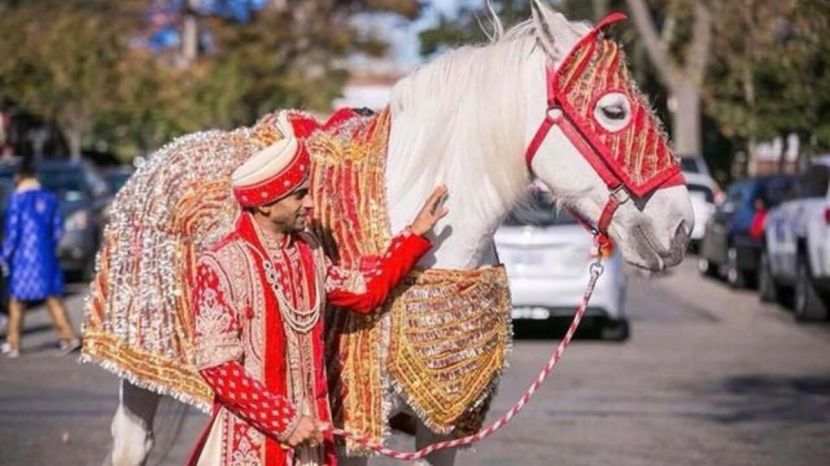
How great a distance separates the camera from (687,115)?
4566 centimetres

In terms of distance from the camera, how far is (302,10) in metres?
65.3

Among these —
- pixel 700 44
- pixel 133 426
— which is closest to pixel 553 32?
pixel 133 426

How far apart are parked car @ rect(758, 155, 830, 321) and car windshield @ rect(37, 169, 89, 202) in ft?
34.9

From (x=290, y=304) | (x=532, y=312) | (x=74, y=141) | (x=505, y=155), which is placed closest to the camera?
(x=290, y=304)

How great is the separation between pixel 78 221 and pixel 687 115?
2164cm

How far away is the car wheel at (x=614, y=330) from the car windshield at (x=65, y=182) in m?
11.0

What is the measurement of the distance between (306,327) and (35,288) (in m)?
12.7

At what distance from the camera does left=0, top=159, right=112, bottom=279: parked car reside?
27125 millimetres

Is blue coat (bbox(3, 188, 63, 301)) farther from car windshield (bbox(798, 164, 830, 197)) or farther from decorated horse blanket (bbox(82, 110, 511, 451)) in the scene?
decorated horse blanket (bbox(82, 110, 511, 451))

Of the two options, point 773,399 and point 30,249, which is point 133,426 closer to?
point 773,399

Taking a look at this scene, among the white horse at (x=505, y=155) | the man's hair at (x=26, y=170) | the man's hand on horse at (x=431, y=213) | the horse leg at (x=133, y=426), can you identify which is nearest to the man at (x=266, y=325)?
the man's hand on horse at (x=431, y=213)

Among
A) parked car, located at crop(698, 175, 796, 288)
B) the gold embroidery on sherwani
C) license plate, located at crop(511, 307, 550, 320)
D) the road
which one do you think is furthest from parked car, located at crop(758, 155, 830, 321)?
the gold embroidery on sherwani

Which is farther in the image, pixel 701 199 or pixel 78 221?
pixel 701 199

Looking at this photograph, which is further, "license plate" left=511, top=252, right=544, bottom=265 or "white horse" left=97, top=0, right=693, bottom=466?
"license plate" left=511, top=252, right=544, bottom=265
